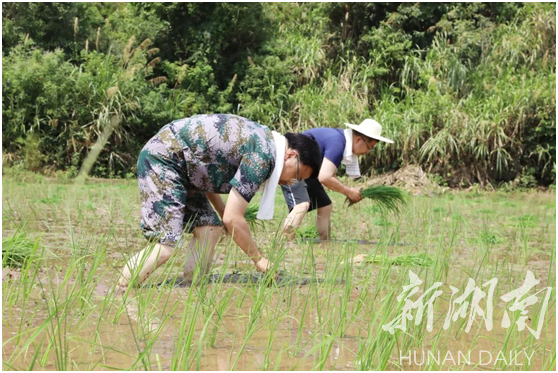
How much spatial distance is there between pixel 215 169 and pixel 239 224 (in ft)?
1.02

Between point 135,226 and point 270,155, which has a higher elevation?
point 270,155

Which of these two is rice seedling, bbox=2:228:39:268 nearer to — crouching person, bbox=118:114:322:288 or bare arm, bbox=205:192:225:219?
crouching person, bbox=118:114:322:288

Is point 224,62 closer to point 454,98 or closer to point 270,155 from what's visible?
point 454,98

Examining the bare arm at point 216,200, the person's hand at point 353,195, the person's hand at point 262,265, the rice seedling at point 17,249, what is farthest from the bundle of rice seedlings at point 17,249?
the person's hand at point 353,195

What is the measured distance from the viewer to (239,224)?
3.45m

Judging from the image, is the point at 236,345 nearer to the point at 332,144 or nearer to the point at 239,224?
the point at 239,224

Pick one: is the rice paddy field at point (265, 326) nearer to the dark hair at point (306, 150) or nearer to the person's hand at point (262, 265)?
the person's hand at point (262, 265)

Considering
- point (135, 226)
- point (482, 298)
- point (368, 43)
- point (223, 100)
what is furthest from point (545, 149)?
point (482, 298)

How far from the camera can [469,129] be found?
14.2 meters

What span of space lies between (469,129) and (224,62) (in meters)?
5.85

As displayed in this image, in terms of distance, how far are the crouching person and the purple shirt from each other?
1.90 m

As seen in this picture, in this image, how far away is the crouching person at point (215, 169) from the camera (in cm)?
341

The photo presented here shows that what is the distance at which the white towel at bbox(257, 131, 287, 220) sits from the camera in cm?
345

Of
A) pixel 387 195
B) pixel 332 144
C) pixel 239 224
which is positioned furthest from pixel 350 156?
pixel 239 224
